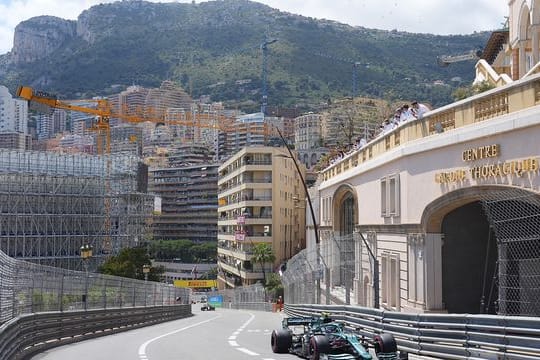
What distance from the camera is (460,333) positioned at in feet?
39.9

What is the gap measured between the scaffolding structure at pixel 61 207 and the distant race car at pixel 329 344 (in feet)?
214

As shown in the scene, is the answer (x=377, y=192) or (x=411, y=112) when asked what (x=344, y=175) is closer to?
(x=377, y=192)

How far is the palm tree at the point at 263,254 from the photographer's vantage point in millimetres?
79562

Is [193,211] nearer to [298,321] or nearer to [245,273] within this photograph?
[245,273]

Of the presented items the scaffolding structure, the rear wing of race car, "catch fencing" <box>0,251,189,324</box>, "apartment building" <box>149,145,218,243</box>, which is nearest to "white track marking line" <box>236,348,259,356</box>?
the rear wing of race car

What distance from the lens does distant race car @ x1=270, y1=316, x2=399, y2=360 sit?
39.8 feet

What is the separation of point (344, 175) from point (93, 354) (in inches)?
688

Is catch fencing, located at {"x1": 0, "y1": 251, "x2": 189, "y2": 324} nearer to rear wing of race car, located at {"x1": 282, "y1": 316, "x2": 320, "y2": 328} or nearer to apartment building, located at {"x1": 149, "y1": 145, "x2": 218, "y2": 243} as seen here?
rear wing of race car, located at {"x1": 282, "y1": 316, "x2": 320, "y2": 328}

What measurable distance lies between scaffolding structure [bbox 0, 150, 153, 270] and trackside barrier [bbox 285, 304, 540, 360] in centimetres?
6634

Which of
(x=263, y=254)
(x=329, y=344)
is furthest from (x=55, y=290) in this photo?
(x=263, y=254)

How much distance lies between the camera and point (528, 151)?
14539mm

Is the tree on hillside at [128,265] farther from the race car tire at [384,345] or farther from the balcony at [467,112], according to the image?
the race car tire at [384,345]

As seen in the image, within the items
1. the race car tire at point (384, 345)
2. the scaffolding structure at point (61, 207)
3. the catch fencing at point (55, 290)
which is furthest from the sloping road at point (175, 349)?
the scaffolding structure at point (61, 207)

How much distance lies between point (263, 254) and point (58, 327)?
60.4 m
